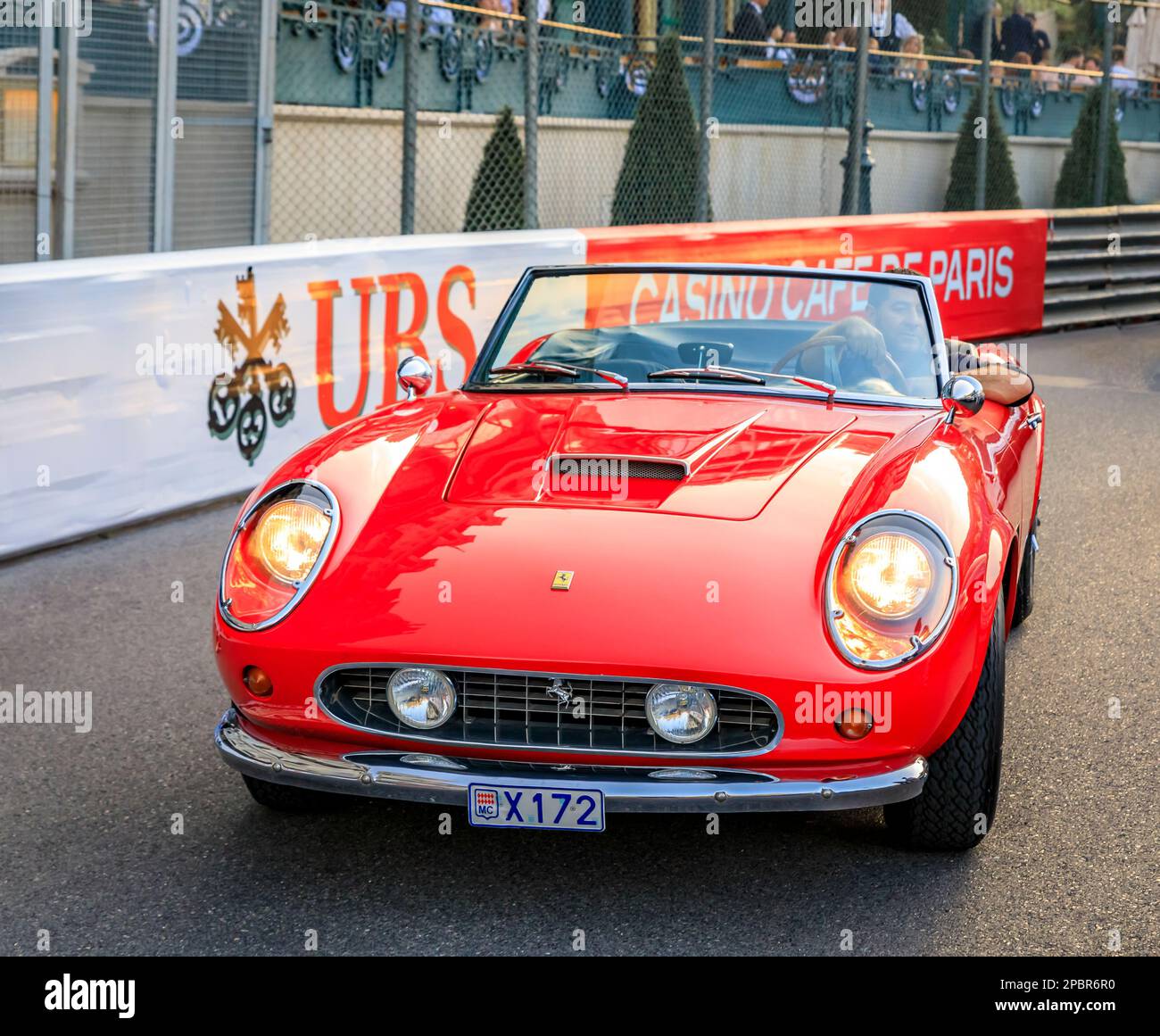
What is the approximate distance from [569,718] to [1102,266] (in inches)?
515

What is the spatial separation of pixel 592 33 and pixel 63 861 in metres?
10.7

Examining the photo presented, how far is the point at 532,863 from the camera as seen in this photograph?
3.59 meters

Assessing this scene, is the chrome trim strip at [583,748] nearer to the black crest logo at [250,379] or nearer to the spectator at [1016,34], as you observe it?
the black crest logo at [250,379]

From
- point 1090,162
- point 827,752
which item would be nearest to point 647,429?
point 827,752

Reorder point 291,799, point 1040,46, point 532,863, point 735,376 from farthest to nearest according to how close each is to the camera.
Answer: point 1040,46 → point 735,376 → point 291,799 → point 532,863

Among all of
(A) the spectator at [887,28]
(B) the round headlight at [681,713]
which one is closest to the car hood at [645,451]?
(B) the round headlight at [681,713]

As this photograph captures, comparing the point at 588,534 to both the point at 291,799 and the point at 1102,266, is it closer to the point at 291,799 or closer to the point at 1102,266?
the point at 291,799

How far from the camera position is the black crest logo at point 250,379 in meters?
7.31

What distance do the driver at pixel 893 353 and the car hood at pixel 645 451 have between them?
27cm

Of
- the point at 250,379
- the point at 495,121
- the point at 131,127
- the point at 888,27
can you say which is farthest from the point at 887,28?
the point at 250,379

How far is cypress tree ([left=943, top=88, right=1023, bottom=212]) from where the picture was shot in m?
18.8

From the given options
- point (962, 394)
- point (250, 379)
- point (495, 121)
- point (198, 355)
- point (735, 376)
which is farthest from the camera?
point (495, 121)

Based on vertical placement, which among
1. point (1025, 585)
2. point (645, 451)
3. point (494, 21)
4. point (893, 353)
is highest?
point (494, 21)

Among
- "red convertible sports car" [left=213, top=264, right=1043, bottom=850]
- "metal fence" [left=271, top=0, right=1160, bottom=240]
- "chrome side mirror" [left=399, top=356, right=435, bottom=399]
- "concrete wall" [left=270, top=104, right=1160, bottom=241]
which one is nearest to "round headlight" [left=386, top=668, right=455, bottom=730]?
"red convertible sports car" [left=213, top=264, right=1043, bottom=850]
